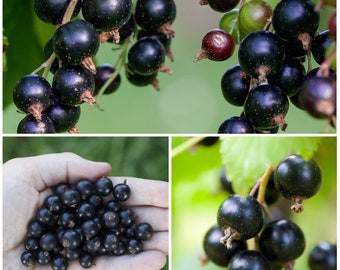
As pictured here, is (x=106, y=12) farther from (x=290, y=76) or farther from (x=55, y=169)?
(x=55, y=169)

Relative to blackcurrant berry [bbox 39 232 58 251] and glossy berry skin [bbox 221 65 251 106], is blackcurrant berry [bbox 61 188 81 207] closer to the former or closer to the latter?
blackcurrant berry [bbox 39 232 58 251]

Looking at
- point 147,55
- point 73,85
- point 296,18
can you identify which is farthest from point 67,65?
point 296,18

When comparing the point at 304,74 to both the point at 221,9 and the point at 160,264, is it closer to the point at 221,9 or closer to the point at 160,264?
the point at 221,9

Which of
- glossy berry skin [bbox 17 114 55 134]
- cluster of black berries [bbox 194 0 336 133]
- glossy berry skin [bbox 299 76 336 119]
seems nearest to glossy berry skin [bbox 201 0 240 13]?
cluster of black berries [bbox 194 0 336 133]

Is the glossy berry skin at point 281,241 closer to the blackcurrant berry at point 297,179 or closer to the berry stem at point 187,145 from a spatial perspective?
the blackcurrant berry at point 297,179

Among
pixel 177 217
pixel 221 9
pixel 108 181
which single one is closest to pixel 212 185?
pixel 177 217
